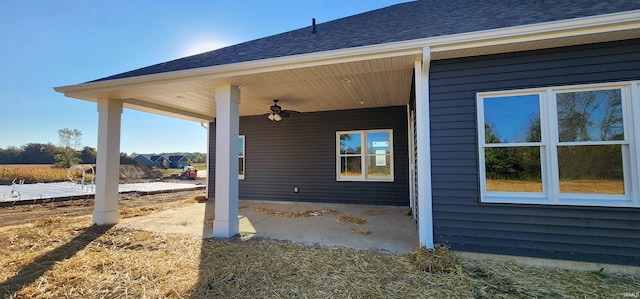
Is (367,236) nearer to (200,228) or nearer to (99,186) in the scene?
(200,228)

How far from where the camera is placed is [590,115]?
2.91 metres

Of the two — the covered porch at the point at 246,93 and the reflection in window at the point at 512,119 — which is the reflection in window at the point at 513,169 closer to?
the reflection in window at the point at 512,119

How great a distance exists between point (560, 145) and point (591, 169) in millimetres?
389

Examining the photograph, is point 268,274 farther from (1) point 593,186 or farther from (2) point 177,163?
(2) point 177,163

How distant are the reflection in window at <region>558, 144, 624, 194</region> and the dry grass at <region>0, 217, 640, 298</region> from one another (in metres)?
0.88

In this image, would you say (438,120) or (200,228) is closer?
(438,120)

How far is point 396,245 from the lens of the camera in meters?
3.68

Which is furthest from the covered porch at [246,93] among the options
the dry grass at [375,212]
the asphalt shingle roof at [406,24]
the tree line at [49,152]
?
the tree line at [49,152]

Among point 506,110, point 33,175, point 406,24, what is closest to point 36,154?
point 33,175

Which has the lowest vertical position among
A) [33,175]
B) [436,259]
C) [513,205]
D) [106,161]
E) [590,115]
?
[436,259]

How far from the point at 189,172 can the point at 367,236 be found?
64.0ft

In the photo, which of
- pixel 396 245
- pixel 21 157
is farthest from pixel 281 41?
pixel 21 157

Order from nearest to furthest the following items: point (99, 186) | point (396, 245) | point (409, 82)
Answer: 1. point (396, 245)
2. point (409, 82)
3. point (99, 186)

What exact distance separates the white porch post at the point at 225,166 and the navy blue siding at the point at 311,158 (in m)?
3.25
